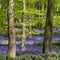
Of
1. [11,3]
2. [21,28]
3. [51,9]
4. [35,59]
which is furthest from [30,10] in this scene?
[35,59]

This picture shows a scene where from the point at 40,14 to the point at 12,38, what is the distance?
6.08 meters

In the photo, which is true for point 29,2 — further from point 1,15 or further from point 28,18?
point 1,15

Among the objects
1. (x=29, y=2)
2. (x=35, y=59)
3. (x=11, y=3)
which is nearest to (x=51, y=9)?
(x=11, y=3)

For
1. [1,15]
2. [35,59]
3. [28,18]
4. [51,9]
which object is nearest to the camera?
[35,59]

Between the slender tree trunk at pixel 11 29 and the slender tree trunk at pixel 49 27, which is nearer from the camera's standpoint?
the slender tree trunk at pixel 11 29

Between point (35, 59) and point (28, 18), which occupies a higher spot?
point (28, 18)

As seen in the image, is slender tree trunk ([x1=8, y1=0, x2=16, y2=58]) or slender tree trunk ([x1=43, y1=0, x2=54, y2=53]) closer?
slender tree trunk ([x1=8, y1=0, x2=16, y2=58])

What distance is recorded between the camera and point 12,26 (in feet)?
35.9

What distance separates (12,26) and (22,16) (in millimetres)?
5904

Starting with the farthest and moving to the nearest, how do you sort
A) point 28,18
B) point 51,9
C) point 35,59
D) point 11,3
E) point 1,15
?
point 28,18, point 1,15, point 51,9, point 11,3, point 35,59

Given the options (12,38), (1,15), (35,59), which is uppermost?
(1,15)

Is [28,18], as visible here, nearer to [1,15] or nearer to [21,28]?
[21,28]

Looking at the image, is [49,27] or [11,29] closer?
[11,29]

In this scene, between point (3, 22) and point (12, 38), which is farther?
point (3, 22)
